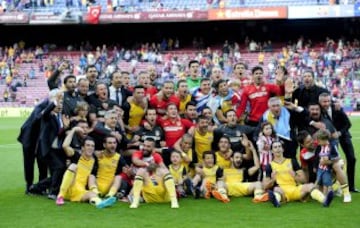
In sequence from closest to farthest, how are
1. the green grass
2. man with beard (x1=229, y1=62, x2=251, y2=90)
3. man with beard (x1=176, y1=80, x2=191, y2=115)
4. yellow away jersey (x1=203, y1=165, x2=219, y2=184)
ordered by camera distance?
the green grass, yellow away jersey (x1=203, y1=165, x2=219, y2=184), man with beard (x1=176, y1=80, x2=191, y2=115), man with beard (x1=229, y1=62, x2=251, y2=90)

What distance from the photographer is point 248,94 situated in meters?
10.8

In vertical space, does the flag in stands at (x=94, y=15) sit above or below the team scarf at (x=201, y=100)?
above

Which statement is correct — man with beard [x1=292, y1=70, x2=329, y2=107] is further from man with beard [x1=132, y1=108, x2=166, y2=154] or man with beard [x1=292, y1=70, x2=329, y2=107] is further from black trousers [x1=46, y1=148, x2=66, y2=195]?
black trousers [x1=46, y1=148, x2=66, y2=195]

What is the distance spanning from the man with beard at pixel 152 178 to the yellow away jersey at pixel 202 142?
91 cm

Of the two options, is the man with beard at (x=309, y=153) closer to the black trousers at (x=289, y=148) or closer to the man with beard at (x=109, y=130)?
the black trousers at (x=289, y=148)

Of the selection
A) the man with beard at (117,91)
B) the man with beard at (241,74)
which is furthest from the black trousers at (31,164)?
the man with beard at (241,74)

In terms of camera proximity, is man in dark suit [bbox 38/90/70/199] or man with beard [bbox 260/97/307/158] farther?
man with beard [bbox 260/97/307/158]

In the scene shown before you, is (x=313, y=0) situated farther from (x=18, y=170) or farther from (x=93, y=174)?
(x=93, y=174)

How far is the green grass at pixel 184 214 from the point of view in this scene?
827 centimetres

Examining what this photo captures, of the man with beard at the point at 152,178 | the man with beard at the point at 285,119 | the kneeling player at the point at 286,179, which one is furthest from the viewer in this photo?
the man with beard at the point at 285,119

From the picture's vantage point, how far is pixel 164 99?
10953 mm

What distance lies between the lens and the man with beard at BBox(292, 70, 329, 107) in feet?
34.5

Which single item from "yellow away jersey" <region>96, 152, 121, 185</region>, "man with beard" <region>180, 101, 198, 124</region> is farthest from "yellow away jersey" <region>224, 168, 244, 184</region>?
"yellow away jersey" <region>96, 152, 121, 185</region>

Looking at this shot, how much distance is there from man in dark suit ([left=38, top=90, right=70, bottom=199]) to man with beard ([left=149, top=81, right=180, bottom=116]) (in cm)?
143
